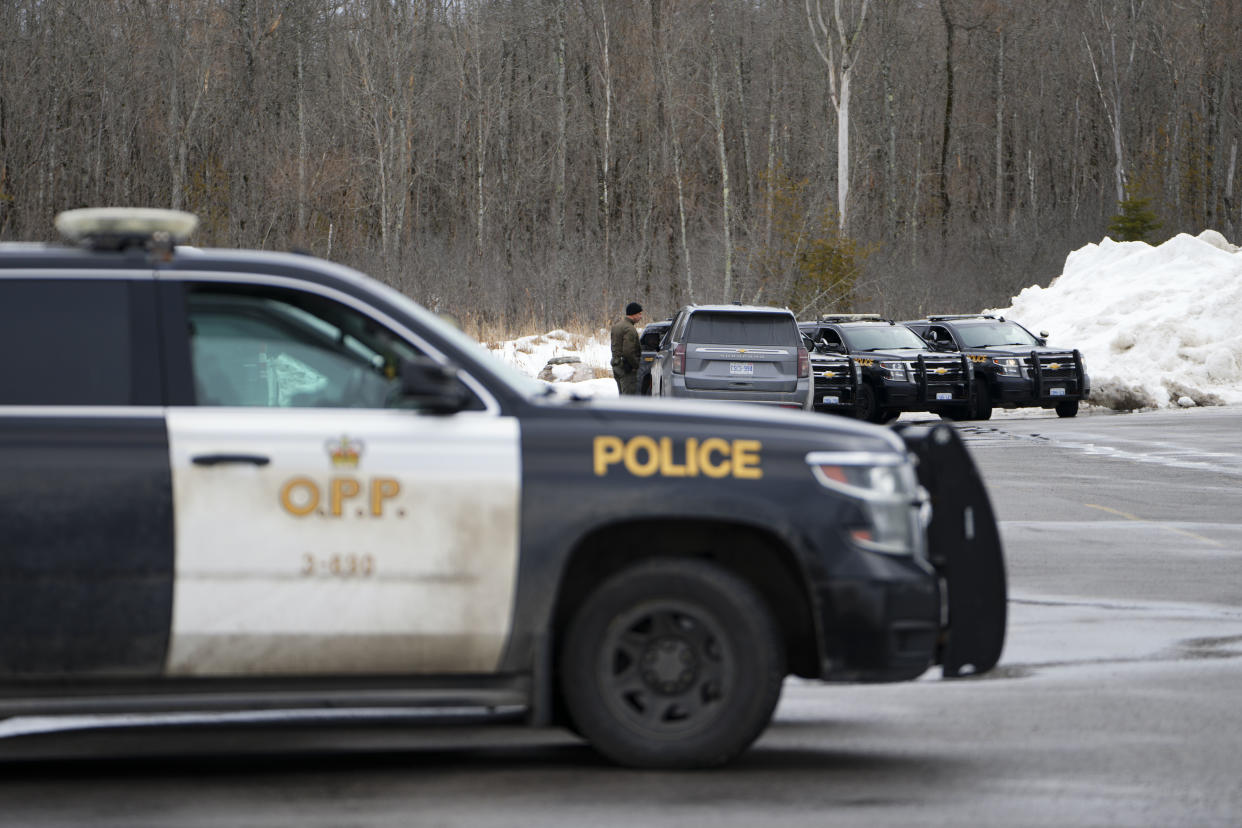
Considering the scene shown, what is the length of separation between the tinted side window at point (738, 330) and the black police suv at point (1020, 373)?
7.92m

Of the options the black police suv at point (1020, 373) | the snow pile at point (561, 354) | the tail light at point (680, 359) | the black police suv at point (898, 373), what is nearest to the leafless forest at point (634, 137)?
the snow pile at point (561, 354)

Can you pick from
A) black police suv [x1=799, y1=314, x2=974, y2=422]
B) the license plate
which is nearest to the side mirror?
the license plate

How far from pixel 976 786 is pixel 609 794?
1382mm

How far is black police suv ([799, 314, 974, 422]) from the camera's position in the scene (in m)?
30.2

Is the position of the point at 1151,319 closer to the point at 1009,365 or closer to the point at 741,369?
the point at 1009,365

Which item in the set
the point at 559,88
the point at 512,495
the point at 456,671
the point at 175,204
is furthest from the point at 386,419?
the point at 559,88

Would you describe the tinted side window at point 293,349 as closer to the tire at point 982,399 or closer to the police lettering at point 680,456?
the police lettering at point 680,456

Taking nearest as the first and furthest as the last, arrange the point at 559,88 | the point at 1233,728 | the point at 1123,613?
the point at 1233,728, the point at 1123,613, the point at 559,88

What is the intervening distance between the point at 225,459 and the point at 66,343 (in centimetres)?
75

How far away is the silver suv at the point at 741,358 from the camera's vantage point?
78.2 ft

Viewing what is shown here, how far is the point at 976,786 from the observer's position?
6.24 m

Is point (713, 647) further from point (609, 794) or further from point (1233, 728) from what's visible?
point (1233, 728)

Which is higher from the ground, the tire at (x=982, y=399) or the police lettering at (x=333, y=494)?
the police lettering at (x=333, y=494)

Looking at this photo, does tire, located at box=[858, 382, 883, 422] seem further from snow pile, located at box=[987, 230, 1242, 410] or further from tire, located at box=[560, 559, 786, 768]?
tire, located at box=[560, 559, 786, 768]
